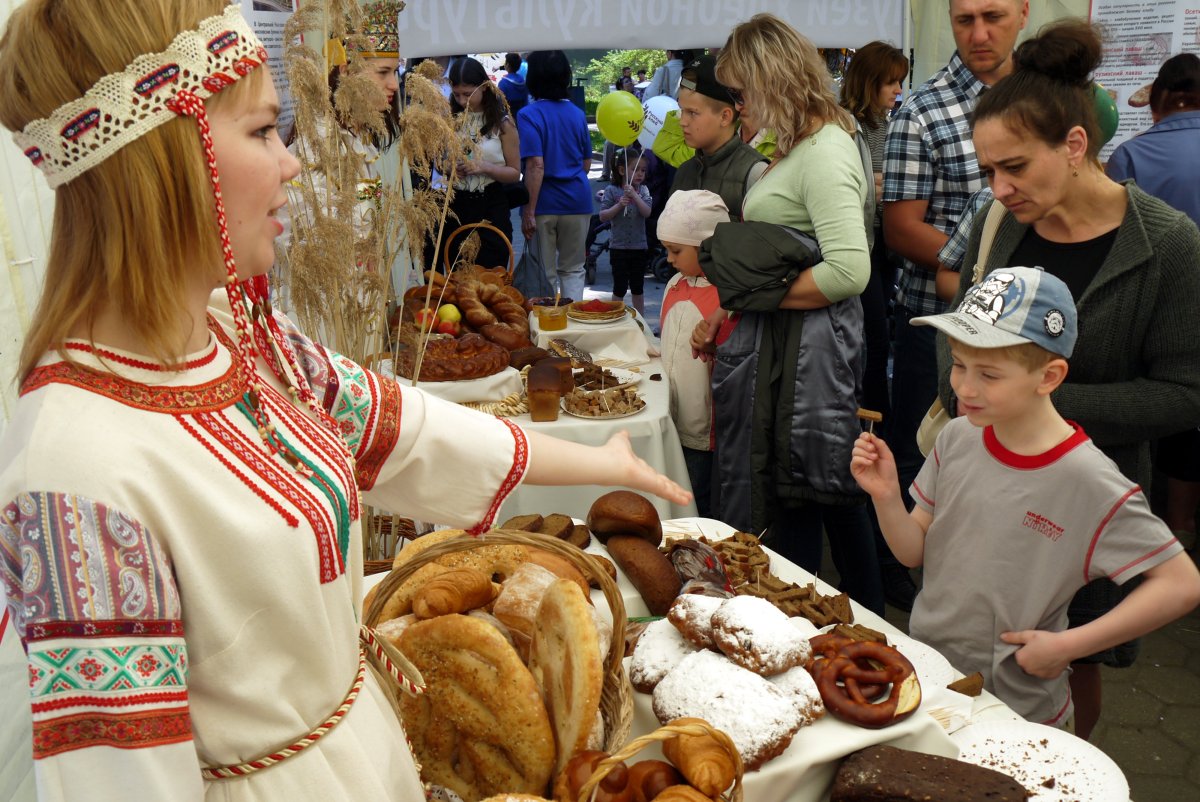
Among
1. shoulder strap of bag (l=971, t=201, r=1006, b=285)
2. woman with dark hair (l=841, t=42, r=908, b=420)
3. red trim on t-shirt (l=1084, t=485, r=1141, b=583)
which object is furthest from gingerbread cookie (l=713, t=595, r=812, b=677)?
woman with dark hair (l=841, t=42, r=908, b=420)

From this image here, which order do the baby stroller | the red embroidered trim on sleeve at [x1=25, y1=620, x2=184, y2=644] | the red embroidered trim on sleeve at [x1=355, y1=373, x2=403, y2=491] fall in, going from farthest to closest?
1. the baby stroller
2. the red embroidered trim on sleeve at [x1=355, y1=373, x2=403, y2=491]
3. the red embroidered trim on sleeve at [x1=25, y1=620, x2=184, y2=644]

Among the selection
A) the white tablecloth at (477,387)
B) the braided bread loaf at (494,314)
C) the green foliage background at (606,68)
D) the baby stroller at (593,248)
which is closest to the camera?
the white tablecloth at (477,387)

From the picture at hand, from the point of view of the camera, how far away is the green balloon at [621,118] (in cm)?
830

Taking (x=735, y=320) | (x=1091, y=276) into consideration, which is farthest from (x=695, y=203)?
(x=1091, y=276)

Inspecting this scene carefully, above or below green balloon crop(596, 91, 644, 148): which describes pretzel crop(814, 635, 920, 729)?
below

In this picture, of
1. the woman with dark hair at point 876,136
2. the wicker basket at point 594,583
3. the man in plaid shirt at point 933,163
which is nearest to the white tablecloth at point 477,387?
the man in plaid shirt at point 933,163

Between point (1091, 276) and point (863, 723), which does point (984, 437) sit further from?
point (863, 723)

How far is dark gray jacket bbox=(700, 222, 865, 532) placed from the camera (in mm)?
3354

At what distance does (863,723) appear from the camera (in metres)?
1.66

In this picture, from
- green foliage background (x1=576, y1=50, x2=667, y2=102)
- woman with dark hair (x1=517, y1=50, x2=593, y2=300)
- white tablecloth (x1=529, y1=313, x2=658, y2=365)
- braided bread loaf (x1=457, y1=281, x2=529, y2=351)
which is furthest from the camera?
green foliage background (x1=576, y1=50, x2=667, y2=102)

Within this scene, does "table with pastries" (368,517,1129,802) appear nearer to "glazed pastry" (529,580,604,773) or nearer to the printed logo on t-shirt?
"glazed pastry" (529,580,604,773)

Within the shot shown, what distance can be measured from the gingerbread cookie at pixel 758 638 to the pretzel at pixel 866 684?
6 centimetres

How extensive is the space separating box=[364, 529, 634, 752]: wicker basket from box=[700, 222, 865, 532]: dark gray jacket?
1.54 meters

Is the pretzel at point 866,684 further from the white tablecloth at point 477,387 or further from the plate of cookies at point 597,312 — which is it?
the plate of cookies at point 597,312
